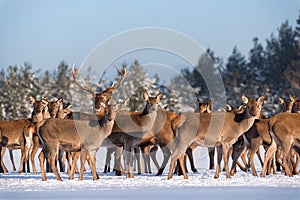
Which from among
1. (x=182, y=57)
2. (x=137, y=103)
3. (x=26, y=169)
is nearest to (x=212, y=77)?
(x=137, y=103)

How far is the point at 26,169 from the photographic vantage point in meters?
19.1

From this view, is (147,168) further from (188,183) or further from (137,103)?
(137,103)

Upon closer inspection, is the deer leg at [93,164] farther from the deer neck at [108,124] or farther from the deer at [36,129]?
the deer at [36,129]

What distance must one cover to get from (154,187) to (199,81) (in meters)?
50.5

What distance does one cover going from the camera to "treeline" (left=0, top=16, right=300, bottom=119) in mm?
53719

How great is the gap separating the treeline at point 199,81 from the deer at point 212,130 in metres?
33.2

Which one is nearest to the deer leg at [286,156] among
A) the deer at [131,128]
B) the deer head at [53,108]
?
the deer at [131,128]

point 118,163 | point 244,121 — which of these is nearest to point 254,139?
point 244,121

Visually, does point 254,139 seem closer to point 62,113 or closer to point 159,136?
point 159,136

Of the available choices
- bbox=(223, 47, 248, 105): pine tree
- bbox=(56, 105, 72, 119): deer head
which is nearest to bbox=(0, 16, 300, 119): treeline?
bbox=(223, 47, 248, 105): pine tree

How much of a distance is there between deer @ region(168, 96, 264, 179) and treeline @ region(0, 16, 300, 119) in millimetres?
33219

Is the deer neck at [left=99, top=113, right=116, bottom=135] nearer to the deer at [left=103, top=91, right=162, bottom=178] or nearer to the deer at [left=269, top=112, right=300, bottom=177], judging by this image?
the deer at [left=103, top=91, right=162, bottom=178]

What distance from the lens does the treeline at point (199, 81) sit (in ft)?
176

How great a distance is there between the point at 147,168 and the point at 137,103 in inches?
1087
